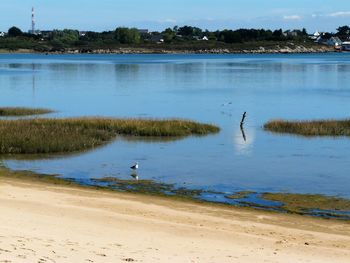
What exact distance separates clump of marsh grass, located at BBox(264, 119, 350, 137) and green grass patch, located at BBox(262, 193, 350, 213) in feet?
50.2

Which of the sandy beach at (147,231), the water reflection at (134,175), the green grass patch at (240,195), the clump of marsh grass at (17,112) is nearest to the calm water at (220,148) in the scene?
the water reflection at (134,175)

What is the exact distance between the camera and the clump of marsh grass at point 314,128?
37.4m

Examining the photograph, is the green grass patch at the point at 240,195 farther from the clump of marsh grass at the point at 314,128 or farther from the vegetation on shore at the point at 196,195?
the clump of marsh grass at the point at 314,128

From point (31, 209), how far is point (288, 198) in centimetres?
850

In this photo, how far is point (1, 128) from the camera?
3284cm

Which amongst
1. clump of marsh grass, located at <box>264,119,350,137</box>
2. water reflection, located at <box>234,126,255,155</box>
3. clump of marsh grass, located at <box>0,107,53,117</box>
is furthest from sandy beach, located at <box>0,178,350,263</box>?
clump of marsh grass, located at <box>0,107,53,117</box>

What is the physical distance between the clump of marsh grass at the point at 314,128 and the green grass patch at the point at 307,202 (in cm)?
1529

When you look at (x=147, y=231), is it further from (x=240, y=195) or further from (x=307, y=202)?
(x=307, y=202)

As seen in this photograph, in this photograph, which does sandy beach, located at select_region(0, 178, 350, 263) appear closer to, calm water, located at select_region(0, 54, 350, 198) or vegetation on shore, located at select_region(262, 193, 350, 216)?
vegetation on shore, located at select_region(262, 193, 350, 216)

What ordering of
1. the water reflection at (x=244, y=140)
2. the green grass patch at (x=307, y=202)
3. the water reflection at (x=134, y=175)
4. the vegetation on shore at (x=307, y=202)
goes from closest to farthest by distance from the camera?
1. the vegetation on shore at (x=307, y=202)
2. the green grass patch at (x=307, y=202)
3. the water reflection at (x=134, y=175)
4. the water reflection at (x=244, y=140)

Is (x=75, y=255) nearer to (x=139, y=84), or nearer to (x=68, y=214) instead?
(x=68, y=214)

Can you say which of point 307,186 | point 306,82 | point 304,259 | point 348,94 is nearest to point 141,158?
point 307,186

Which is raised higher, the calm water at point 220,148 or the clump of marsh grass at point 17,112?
the clump of marsh grass at point 17,112

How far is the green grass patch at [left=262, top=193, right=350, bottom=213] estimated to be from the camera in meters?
20.7
